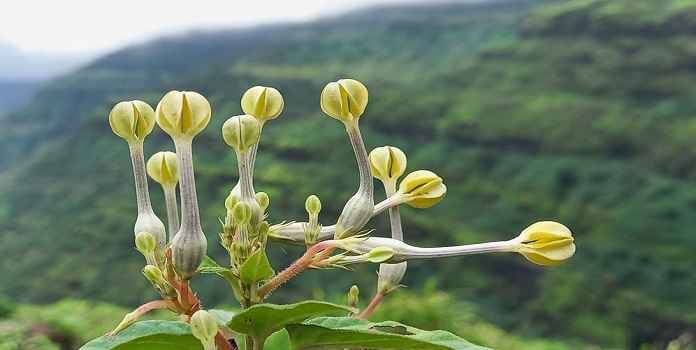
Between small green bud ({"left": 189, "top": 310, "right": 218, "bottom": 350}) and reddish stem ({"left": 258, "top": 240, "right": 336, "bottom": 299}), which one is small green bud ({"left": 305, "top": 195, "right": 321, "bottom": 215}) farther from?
small green bud ({"left": 189, "top": 310, "right": 218, "bottom": 350})

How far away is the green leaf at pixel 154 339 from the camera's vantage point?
2.09 feet

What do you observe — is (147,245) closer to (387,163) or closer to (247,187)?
(247,187)

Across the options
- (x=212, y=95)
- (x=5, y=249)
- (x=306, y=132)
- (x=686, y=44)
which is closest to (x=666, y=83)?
(x=686, y=44)

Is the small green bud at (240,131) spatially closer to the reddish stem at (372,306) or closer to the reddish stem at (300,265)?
the reddish stem at (300,265)

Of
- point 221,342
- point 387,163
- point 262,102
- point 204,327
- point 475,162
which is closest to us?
point 204,327

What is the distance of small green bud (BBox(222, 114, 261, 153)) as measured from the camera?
71 cm

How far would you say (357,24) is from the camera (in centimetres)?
3928

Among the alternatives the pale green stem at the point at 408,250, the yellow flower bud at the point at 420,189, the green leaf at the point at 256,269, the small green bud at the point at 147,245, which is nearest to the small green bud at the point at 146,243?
the small green bud at the point at 147,245

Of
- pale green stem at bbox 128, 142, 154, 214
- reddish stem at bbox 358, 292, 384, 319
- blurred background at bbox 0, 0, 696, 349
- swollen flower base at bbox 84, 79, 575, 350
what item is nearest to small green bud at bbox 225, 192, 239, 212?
swollen flower base at bbox 84, 79, 575, 350

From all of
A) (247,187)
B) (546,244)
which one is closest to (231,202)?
(247,187)

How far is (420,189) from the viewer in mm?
848

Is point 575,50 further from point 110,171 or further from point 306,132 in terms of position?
point 110,171

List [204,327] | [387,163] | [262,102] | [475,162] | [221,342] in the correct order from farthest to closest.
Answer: [475,162] → [387,163] → [262,102] → [221,342] → [204,327]

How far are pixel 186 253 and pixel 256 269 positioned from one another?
2.8 inches
